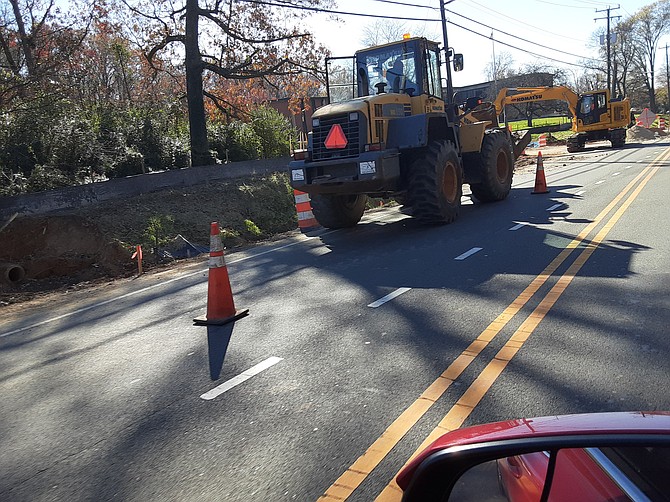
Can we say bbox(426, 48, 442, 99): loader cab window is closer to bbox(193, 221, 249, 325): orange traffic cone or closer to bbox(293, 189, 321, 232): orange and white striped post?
bbox(293, 189, 321, 232): orange and white striped post

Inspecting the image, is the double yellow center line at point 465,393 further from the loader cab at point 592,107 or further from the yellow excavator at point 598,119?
the loader cab at point 592,107

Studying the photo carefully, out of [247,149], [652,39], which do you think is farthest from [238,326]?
[652,39]

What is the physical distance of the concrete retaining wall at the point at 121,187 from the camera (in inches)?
442

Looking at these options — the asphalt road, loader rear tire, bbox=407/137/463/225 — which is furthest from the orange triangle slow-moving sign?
the asphalt road

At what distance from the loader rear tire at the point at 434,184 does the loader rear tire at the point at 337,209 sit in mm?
1486

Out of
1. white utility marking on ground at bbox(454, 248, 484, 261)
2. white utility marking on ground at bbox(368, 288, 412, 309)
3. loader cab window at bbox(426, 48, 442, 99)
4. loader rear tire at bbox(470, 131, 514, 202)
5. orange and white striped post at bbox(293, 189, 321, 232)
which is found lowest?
white utility marking on ground at bbox(368, 288, 412, 309)

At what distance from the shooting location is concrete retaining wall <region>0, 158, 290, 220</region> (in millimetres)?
11227

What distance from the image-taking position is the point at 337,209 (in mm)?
11828

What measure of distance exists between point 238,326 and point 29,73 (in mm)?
12387

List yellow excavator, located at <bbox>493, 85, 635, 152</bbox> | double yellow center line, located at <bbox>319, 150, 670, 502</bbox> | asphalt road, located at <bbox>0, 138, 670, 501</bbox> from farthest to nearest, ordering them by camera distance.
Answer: yellow excavator, located at <bbox>493, 85, 635, 152</bbox>, asphalt road, located at <bbox>0, 138, 670, 501</bbox>, double yellow center line, located at <bbox>319, 150, 670, 502</bbox>

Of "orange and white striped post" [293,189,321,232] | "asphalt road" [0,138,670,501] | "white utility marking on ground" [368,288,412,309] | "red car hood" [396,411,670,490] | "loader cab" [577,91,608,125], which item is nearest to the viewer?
"red car hood" [396,411,670,490]

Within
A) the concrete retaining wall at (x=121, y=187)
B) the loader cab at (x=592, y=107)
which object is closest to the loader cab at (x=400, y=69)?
the concrete retaining wall at (x=121, y=187)

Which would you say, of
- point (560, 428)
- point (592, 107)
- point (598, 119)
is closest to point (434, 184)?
point (560, 428)

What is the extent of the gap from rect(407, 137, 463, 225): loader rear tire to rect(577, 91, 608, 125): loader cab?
25.7 metres
